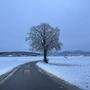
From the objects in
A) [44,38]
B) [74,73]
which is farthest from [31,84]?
[44,38]

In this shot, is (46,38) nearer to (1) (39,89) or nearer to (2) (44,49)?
(2) (44,49)

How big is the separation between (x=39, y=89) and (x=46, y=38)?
7238cm

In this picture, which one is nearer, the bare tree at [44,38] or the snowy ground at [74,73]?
the snowy ground at [74,73]

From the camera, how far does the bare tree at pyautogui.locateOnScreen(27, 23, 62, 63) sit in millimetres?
90938

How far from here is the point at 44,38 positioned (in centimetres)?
9144

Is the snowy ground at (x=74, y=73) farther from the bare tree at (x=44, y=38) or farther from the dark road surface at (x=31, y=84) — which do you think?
the bare tree at (x=44, y=38)

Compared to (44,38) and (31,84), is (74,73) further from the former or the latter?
(44,38)

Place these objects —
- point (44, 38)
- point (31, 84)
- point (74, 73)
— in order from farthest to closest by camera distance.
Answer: point (44, 38) < point (74, 73) < point (31, 84)

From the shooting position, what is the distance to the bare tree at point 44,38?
90.9m

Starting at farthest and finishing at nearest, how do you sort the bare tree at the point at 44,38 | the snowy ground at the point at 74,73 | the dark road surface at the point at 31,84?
the bare tree at the point at 44,38, the snowy ground at the point at 74,73, the dark road surface at the point at 31,84

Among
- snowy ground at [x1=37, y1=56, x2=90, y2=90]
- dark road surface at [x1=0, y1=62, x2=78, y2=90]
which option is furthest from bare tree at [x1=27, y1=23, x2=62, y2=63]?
dark road surface at [x1=0, y1=62, x2=78, y2=90]

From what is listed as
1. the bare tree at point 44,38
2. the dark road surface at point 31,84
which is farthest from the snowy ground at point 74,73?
the bare tree at point 44,38

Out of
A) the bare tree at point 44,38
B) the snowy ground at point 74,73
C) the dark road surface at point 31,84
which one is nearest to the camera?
the dark road surface at point 31,84

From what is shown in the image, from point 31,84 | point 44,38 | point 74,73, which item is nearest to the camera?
point 31,84
